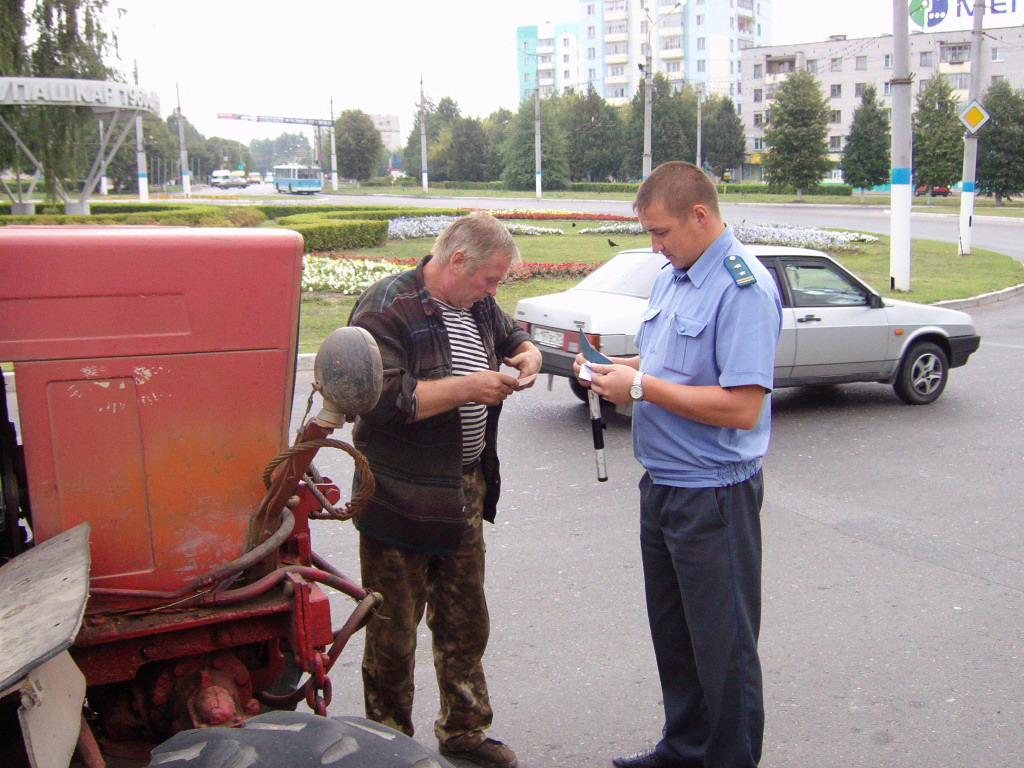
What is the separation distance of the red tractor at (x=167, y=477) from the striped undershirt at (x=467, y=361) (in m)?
0.83

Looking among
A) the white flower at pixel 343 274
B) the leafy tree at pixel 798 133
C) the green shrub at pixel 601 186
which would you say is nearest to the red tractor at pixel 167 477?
the white flower at pixel 343 274

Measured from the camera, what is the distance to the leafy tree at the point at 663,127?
65875 mm

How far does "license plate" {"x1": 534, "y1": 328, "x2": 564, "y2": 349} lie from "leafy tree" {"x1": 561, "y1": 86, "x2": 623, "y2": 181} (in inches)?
2538

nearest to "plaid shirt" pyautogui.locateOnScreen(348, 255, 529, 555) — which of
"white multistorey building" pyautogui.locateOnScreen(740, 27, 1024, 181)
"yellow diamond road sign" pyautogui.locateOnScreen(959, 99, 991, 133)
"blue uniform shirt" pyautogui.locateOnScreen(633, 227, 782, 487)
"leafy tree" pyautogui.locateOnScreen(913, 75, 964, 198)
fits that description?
"blue uniform shirt" pyautogui.locateOnScreen(633, 227, 782, 487)

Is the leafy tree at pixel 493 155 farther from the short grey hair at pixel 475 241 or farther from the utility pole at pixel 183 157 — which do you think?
the short grey hair at pixel 475 241

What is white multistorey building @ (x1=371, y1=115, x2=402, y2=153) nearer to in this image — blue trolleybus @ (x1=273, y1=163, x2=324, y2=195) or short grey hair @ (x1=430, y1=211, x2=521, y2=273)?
blue trolleybus @ (x1=273, y1=163, x2=324, y2=195)

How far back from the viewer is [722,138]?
71188 mm

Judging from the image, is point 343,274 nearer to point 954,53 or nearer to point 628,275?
point 628,275

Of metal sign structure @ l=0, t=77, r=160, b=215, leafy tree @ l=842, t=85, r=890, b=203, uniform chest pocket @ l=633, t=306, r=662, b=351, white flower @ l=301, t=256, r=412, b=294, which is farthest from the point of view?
leafy tree @ l=842, t=85, r=890, b=203

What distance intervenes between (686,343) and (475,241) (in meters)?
0.74

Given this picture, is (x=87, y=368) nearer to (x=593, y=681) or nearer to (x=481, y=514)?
(x=481, y=514)

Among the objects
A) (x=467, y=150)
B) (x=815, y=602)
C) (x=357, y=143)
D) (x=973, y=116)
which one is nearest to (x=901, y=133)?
(x=973, y=116)

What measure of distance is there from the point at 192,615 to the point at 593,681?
217 cm

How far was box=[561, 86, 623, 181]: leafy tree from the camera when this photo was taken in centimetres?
7181
